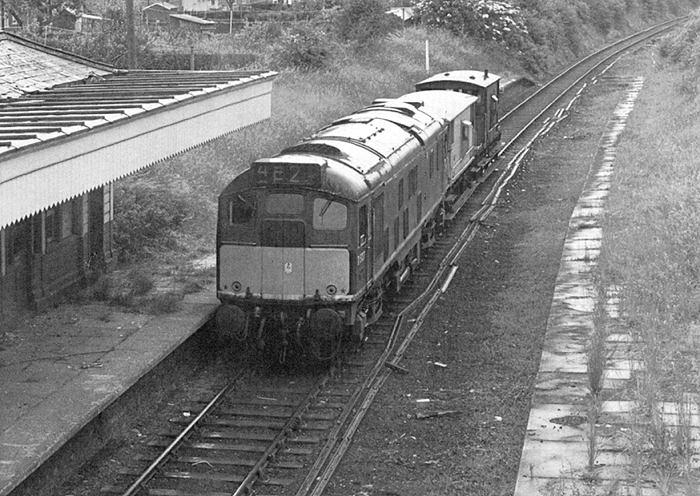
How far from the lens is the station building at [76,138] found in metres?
11.3

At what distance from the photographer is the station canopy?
11.0 meters

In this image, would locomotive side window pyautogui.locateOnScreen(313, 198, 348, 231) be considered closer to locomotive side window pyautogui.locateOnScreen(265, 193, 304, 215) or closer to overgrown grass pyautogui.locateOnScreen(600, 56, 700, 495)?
locomotive side window pyautogui.locateOnScreen(265, 193, 304, 215)

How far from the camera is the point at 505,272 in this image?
63.8 feet

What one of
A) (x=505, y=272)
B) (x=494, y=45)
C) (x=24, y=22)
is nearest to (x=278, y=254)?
(x=505, y=272)

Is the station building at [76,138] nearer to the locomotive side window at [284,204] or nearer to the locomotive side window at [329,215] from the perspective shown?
the locomotive side window at [284,204]

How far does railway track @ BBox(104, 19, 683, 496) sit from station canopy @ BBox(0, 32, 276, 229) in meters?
2.94

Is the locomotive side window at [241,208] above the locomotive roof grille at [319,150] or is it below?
below

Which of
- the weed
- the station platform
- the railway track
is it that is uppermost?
the weed

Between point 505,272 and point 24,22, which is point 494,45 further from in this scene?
point 505,272

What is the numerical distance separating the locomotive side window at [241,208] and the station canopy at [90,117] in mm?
1159

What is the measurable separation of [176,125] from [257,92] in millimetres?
3514

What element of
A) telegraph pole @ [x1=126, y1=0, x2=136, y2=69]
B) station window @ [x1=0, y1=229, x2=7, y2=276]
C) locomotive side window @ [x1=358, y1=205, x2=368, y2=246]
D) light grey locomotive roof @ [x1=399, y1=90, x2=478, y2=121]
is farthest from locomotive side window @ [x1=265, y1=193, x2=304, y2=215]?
telegraph pole @ [x1=126, y1=0, x2=136, y2=69]

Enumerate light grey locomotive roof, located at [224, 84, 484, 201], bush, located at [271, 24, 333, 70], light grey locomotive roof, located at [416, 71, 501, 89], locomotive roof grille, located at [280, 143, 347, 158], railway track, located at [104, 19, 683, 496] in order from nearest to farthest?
1. railway track, located at [104, 19, 683, 496]
2. light grey locomotive roof, located at [224, 84, 484, 201]
3. locomotive roof grille, located at [280, 143, 347, 158]
4. light grey locomotive roof, located at [416, 71, 501, 89]
5. bush, located at [271, 24, 333, 70]

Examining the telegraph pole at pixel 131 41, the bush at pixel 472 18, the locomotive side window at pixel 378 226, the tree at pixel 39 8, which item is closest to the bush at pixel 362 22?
the bush at pixel 472 18
